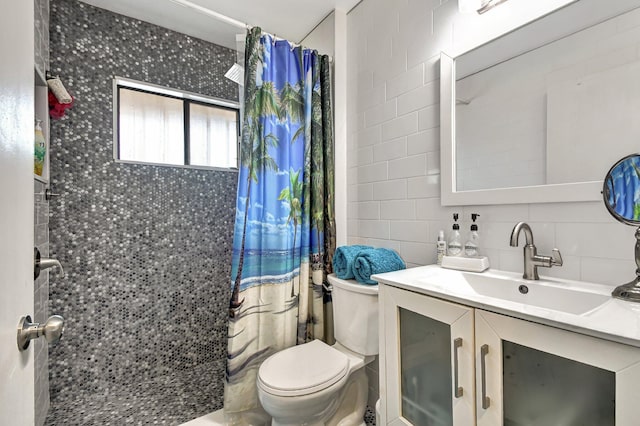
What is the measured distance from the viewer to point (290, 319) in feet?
5.86

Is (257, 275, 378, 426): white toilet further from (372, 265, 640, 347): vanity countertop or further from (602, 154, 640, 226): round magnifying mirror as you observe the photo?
(602, 154, 640, 226): round magnifying mirror

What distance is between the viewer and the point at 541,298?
99 centimetres

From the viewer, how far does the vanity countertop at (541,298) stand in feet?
2.10

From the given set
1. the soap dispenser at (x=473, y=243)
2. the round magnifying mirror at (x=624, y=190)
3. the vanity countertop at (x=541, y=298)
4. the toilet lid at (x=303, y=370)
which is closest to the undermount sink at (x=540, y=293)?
the vanity countertop at (x=541, y=298)

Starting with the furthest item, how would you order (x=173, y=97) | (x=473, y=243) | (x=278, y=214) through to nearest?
(x=173, y=97) → (x=278, y=214) → (x=473, y=243)

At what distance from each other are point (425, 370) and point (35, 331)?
41.8 inches

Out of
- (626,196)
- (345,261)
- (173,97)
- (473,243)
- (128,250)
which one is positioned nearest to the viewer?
(626,196)

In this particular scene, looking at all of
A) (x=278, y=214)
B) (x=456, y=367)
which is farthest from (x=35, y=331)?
(x=278, y=214)

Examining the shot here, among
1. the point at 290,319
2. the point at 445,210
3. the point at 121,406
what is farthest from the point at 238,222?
the point at 121,406

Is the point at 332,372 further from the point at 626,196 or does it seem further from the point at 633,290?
the point at 626,196

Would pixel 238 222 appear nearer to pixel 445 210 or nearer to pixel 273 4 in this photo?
pixel 445 210

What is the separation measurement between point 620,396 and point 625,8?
114 cm

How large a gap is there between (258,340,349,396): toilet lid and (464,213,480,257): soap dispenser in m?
0.77

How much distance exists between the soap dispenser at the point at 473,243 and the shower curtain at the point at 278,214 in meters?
0.90
